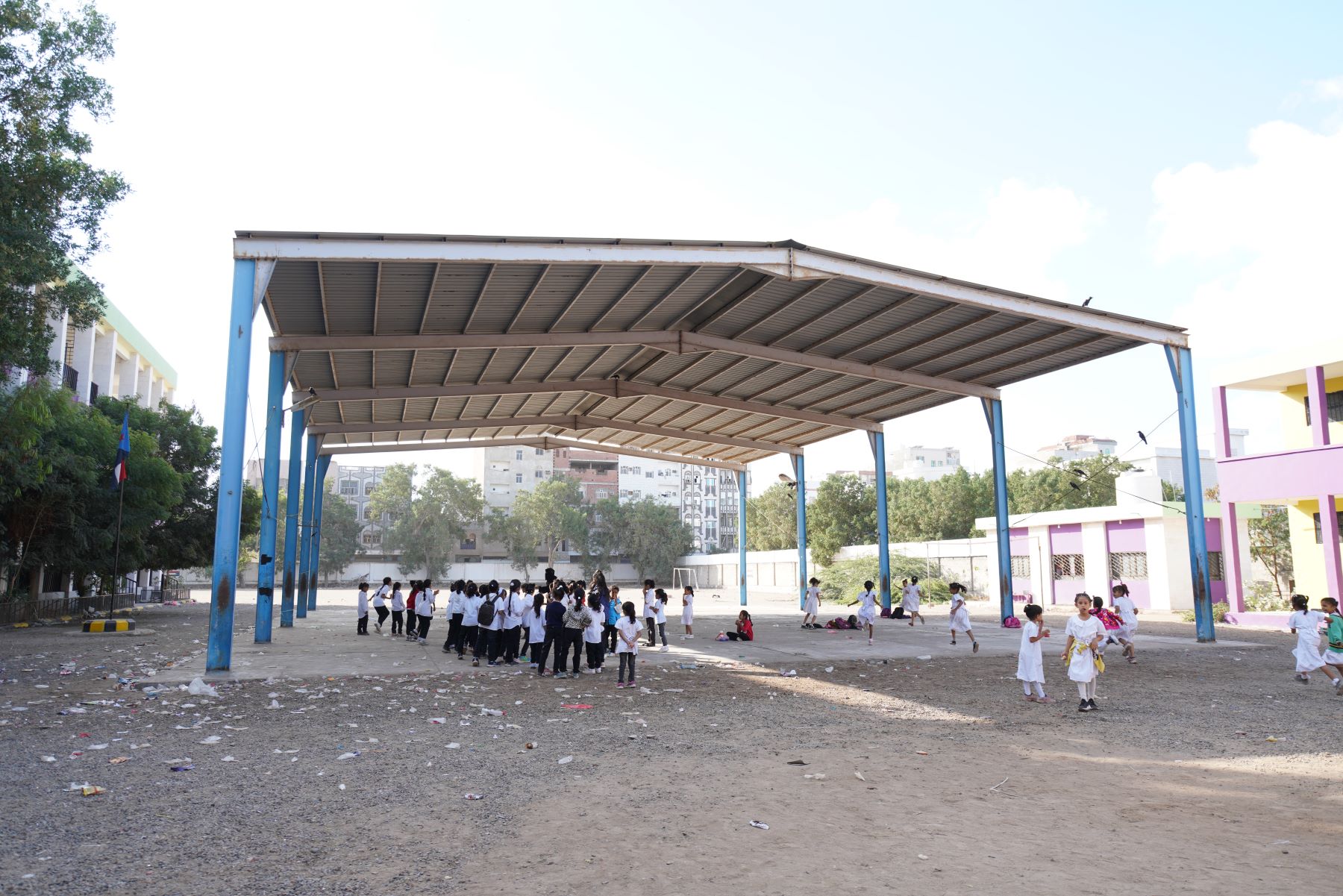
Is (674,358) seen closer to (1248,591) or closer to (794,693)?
(794,693)

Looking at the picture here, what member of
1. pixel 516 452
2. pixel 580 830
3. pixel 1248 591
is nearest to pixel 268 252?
pixel 580 830

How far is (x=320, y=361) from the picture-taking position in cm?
1952

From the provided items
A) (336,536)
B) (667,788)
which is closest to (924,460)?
(336,536)

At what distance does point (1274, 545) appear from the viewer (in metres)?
29.1

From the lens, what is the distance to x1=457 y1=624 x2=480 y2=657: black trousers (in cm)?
1512

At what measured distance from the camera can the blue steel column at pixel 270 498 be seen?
54.1 ft

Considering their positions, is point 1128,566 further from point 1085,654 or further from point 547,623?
point 547,623

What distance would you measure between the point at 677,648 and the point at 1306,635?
1018cm

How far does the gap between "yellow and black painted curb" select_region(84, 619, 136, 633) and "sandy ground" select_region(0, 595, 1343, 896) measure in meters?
10.00

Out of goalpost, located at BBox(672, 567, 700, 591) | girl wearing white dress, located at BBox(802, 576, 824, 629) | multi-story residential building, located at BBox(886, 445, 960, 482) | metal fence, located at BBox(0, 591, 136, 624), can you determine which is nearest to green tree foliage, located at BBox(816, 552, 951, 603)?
girl wearing white dress, located at BBox(802, 576, 824, 629)

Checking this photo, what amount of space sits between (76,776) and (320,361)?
14.3 meters

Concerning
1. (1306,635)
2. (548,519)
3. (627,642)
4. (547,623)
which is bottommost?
(627,642)

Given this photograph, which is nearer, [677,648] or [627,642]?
[627,642]

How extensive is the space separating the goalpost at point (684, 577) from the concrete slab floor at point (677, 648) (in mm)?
40060
